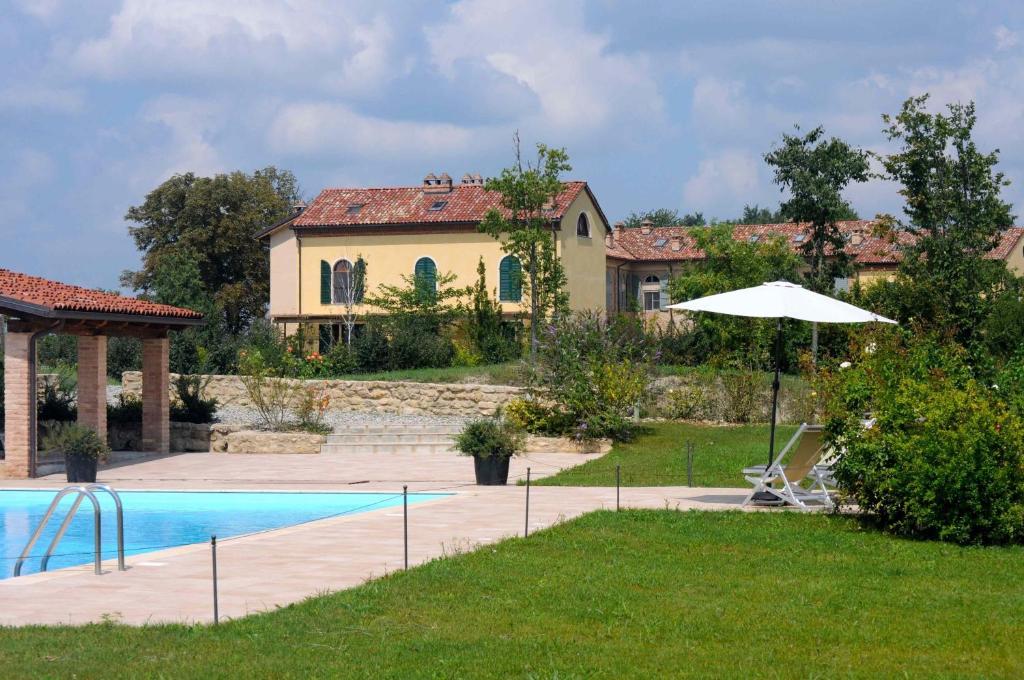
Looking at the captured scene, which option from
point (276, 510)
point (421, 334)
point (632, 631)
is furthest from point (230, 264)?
point (632, 631)

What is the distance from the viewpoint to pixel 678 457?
64.3ft

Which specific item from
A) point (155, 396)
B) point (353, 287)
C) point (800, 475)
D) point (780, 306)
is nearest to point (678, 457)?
point (800, 475)

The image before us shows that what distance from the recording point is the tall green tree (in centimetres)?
5250

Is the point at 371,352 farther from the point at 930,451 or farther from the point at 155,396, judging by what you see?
the point at 930,451

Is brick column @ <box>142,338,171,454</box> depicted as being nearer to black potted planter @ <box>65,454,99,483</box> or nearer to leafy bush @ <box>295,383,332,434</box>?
leafy bush @ <box>295,383,332,434</box>

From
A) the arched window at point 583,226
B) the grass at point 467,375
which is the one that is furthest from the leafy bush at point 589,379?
the arched window at point 583,226

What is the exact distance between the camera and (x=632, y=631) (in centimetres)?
725

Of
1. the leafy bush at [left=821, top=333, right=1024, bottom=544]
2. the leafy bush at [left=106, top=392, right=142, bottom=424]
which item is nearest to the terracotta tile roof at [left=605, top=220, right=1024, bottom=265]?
the leafy bush at [left=106, top=392, right=142, bottom=424]

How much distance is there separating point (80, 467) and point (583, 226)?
25.0m

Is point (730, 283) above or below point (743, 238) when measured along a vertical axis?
below

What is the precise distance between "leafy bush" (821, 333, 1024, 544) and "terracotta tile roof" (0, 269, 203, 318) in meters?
12.1

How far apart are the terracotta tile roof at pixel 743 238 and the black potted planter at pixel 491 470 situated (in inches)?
1330

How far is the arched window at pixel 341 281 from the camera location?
4078cm

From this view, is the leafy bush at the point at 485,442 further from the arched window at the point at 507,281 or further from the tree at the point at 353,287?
the tree at the point at 353,287
